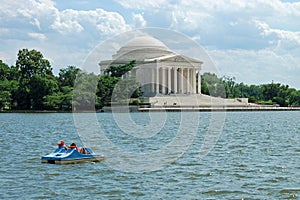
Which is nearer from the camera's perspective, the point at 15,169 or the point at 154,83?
the point at 15,169

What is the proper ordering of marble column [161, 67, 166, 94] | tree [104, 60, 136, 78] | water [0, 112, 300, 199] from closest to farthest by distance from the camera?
water [0, 112, 300, 199]
tree [104, 60, 136, 78]
marble column [161, 67, 166, 94]

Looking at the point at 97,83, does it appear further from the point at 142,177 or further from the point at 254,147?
the point at 142,177

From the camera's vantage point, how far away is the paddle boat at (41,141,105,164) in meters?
26.7

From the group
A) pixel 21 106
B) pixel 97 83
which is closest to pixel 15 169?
pixel 97 83

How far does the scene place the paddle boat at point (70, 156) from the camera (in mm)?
26719

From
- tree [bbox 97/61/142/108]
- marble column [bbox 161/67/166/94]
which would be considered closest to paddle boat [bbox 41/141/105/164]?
tree [bbox 97/61/142/108]

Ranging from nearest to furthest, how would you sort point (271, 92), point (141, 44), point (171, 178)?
point (171, 178) < point (141, 44) < point (271, 92)

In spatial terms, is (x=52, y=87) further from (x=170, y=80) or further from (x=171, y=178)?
(x=171, y=178)

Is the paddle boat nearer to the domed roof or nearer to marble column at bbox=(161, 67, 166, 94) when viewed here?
marble column at bbox=(161, 67, 166, 94)

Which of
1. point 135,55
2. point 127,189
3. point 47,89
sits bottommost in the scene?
point 127,189

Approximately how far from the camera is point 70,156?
26.8m

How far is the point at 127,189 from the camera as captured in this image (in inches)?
814

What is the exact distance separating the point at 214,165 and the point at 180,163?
1.77 m

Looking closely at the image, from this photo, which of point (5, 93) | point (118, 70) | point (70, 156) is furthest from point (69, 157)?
point (118, 70)
